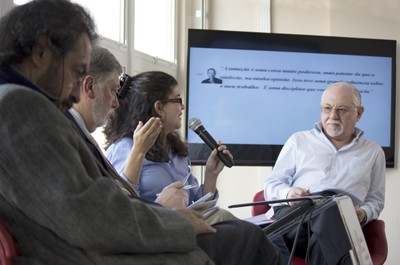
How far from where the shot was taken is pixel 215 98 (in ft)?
13.3

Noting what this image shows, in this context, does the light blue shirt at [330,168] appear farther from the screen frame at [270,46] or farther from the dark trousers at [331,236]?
the screen frame at [270,46]

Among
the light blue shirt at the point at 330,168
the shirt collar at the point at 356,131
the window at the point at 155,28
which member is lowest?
the light blue shirt at the point at 330,168

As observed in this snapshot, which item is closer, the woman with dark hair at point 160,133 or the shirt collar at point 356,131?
the woman with dark hair at point 160,133

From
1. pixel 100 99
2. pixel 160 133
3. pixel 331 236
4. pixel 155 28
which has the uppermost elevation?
pixel 155 28

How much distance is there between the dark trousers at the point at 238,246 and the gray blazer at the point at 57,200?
0.61ft

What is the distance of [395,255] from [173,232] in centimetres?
356

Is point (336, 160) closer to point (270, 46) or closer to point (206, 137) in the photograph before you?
point (206, 137)

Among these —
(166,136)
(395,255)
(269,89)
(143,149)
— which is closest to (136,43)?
(269,89)

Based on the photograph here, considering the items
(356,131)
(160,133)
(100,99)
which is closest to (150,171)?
(160,133)

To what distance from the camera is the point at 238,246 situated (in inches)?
52.9

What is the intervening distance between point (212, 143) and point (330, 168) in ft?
2.94

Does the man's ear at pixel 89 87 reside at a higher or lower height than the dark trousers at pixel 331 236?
higher

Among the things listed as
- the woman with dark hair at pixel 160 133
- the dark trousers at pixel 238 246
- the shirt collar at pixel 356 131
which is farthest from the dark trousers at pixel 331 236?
the dark trousers at pixel 238 246

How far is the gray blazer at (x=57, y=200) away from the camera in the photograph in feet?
3.45
